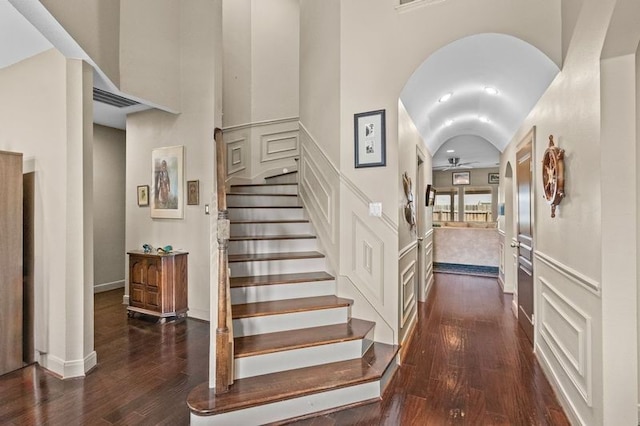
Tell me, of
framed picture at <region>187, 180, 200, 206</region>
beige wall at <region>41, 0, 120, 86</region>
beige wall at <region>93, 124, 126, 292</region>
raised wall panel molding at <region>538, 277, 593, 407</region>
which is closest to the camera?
raised wall panel molding at <region>538, 277, 593, 407</region>

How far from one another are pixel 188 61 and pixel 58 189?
2.27m

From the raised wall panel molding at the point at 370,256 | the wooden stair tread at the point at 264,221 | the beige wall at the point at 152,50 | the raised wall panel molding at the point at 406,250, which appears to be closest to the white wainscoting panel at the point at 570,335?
the raised wall panel molding at the point at 406,250

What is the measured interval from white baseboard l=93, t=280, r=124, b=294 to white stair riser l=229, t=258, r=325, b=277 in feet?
11.9

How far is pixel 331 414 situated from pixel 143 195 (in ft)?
12.5

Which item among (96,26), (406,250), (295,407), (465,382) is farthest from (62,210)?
(465,382)

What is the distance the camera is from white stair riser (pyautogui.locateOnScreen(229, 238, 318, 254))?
10.7 ft

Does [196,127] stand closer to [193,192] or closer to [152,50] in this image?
[193,192]

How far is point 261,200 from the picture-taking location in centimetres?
397

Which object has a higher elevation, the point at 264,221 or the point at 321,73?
the point at 321,73

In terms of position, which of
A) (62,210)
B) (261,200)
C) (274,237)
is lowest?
(274,237)

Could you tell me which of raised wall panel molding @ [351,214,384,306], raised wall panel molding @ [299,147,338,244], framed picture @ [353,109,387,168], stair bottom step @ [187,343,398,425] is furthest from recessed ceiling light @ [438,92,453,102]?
stair bottom step @ [187,343,398,425]

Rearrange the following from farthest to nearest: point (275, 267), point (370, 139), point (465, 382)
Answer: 1. point (275, 267)
2. point (370, 139)
3. point (465, 382)

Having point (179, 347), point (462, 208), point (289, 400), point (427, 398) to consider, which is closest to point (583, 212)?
point (427, 398)

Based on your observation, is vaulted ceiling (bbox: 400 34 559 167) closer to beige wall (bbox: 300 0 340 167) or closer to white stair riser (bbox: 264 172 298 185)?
beige wall (bbox: 300 0 340 167)
